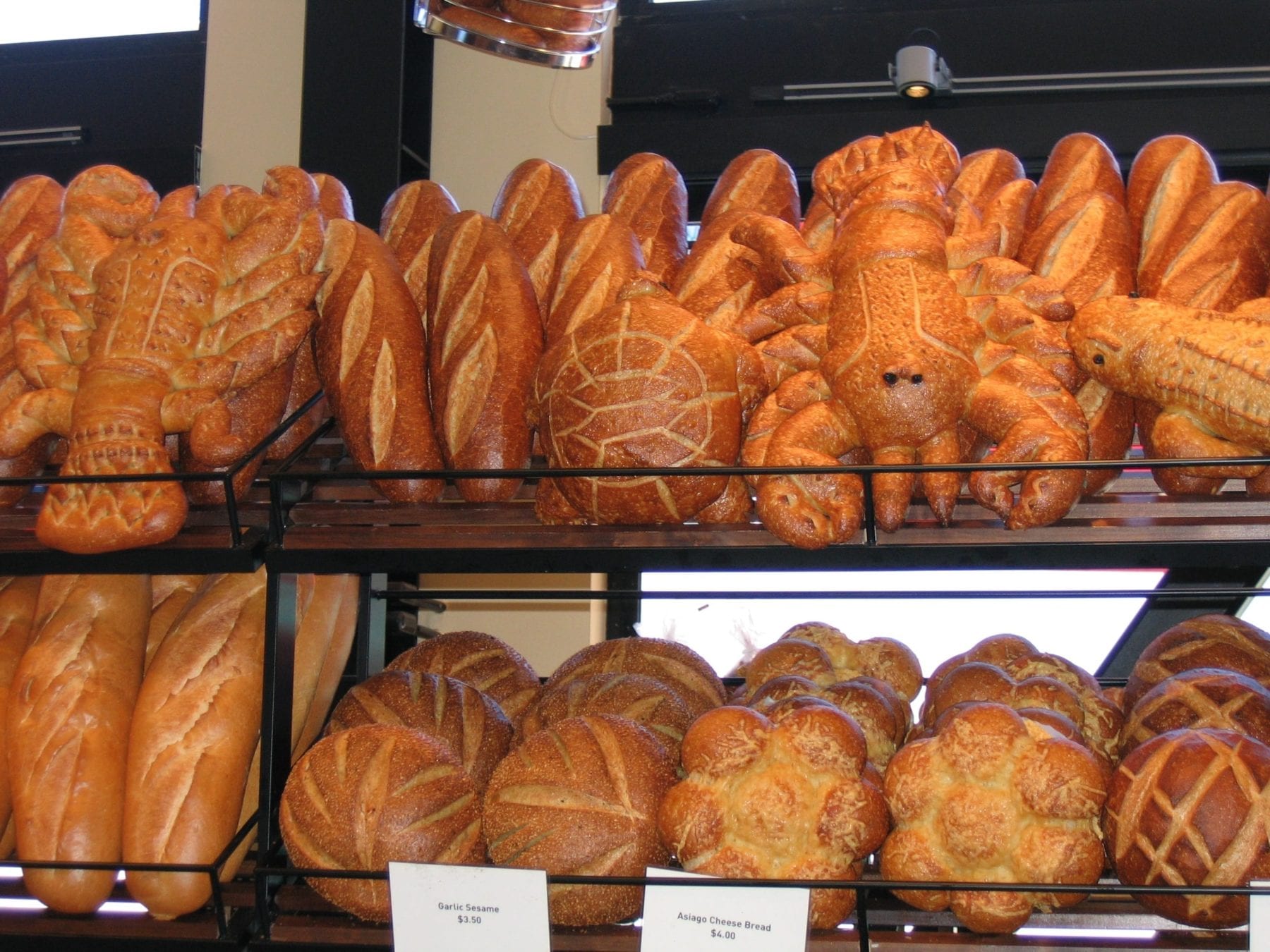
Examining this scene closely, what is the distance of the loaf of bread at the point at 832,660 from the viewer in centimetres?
120

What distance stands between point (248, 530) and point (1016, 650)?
2.69 feet

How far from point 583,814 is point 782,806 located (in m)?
0.18

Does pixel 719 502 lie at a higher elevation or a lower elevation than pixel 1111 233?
lower

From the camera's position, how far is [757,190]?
1399 mm

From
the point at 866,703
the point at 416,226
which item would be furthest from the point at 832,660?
the point at 416,226

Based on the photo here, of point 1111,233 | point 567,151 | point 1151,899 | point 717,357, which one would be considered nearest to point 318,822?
point 717,357

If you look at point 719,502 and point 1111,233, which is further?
point 1111,233

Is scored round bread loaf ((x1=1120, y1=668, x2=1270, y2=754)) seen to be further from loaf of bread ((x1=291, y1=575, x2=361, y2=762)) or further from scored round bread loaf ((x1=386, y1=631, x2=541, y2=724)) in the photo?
loaf of bread ((x1=291, y1=575, x2=361, y2=762))

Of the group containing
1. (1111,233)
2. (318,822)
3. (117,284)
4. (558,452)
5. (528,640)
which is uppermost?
(1111,233)

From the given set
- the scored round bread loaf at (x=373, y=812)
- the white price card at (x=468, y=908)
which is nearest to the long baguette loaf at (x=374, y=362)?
the scored round bread loaf at (x=373, y=812)

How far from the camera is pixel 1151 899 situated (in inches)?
36.1

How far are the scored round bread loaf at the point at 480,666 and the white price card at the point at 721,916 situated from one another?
0.41 metres

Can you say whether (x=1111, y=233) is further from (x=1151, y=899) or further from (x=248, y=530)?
(x=248, y=530)

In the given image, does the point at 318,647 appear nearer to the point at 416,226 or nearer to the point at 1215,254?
the point at 416,226
